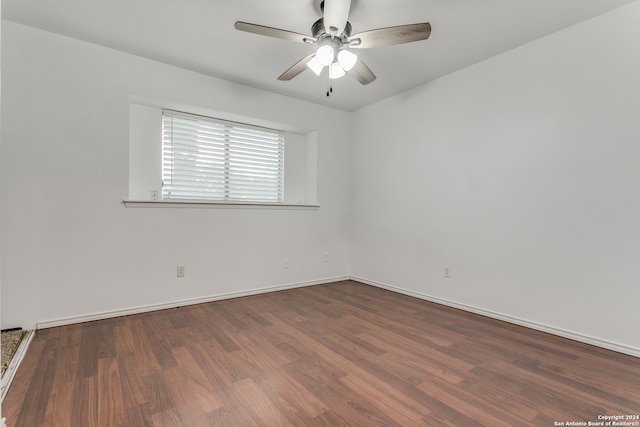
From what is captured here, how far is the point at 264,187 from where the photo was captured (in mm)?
3996

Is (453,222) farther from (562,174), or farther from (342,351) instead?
(342,351)

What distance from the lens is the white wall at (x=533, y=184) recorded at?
A: 2143mm

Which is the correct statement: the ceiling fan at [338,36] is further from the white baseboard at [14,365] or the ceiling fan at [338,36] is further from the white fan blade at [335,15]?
the white baseboard at [14,365]

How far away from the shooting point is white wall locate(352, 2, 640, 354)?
214 centimetres

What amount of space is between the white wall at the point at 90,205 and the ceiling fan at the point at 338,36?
58.5 inches

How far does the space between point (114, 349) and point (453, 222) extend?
3.14m

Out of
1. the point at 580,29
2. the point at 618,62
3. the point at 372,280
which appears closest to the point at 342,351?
the point at 372,280

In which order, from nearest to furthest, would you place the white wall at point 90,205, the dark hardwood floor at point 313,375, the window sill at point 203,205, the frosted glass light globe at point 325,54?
1. the dark hardwood floor at point 313,375
2. the frosted glass light globe at point 325,54
3. the white wall at point 90,205
4. the window sill at point 203,205

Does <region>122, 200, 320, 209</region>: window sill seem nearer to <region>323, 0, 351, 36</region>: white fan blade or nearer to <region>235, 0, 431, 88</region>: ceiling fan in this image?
<region>235, 0, 431, 88</region>: ceiling fan

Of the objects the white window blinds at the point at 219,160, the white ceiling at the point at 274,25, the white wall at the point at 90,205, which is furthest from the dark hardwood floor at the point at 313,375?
the white ceiling at the point at 274,25

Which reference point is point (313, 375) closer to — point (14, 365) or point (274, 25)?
point (14, 365)

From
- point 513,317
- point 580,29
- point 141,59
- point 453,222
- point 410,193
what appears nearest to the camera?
point 580,29

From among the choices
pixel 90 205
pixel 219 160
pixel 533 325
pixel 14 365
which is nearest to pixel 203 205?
pixel 219 160

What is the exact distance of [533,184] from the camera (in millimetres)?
2555
